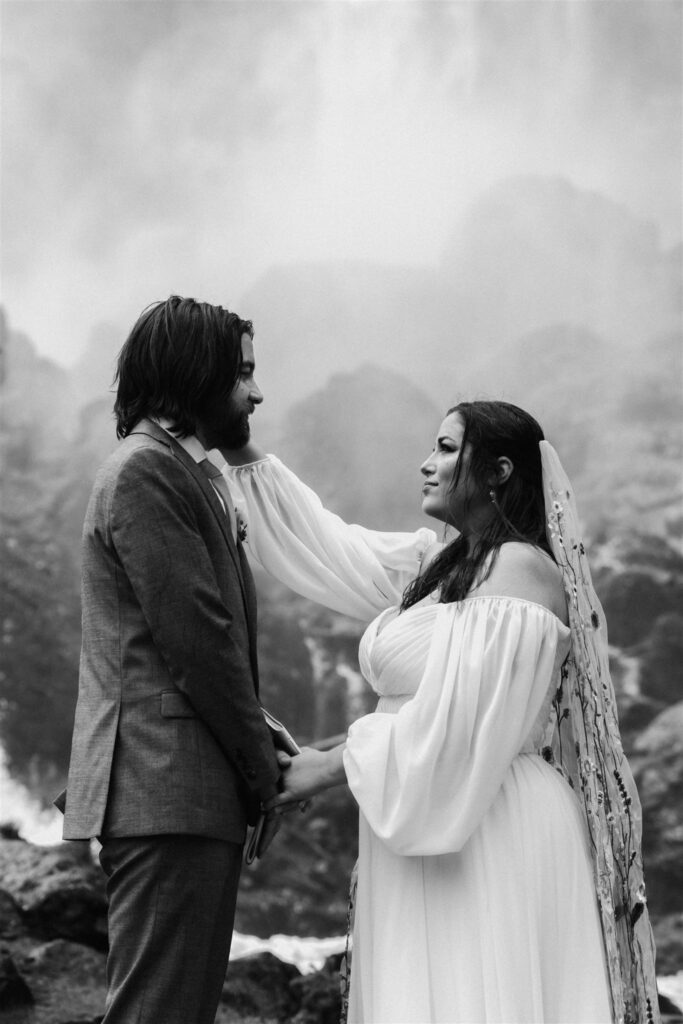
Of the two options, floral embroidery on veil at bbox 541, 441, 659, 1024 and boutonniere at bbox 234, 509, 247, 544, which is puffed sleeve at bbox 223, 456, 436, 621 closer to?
boutonniere at bbox 234, 509, 247, 544

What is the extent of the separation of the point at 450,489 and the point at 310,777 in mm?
713

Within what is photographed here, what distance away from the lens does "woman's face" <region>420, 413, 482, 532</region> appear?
2555mm

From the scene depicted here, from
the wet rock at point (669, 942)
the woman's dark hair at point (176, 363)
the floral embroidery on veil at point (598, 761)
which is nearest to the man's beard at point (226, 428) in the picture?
the woman's dark hair at point (176, 363)

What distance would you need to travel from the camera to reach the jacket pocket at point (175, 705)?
81.7 inches

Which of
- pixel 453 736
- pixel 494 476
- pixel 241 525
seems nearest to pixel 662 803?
pixel 494 476

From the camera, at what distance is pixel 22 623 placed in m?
7.23

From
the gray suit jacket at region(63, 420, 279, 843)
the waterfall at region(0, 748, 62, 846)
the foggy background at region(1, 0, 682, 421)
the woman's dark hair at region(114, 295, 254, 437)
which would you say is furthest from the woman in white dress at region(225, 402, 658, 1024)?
the foggy background at region(1, 0, 682, 421)

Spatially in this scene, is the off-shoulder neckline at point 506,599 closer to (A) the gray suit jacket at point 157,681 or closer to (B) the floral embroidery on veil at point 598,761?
(B) the floral embroidery on veil at point 598,761

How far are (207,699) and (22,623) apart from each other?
17.8ft

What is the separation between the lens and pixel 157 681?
2098 millimetres

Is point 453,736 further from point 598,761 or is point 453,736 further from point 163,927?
point 163,927

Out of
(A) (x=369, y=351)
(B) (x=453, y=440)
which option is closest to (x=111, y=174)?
(A) (x=369, y=351)

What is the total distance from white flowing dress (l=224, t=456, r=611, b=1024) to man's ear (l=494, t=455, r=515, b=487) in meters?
0.36

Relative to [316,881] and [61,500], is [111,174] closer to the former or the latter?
[61,500]
